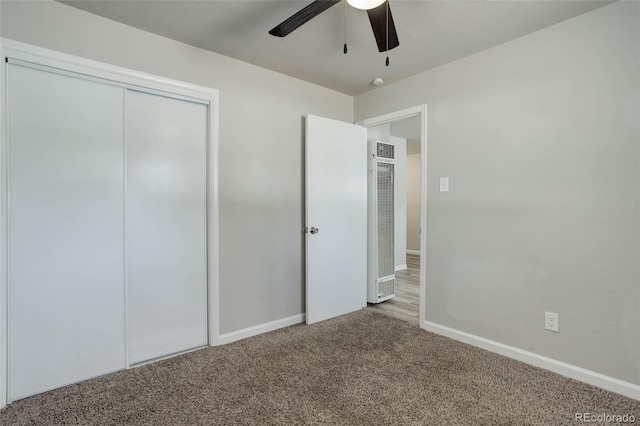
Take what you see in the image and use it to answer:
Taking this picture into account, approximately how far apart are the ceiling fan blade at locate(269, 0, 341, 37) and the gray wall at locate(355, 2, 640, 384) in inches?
67.1

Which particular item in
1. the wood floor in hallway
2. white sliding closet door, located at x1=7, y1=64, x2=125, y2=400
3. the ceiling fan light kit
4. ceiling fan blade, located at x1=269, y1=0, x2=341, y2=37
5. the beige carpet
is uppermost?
ceiling fan blade, located at x1=269, y1=0, x2=341, y2=37

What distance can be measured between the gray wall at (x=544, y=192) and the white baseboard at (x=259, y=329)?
127 centimetres

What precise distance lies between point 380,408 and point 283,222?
1758mm

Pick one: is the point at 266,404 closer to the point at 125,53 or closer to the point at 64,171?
the point at 64,171

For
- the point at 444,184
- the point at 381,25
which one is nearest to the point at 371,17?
the point at 381,25

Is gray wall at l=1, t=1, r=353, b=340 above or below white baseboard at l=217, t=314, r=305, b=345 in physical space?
above

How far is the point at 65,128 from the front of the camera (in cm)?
201

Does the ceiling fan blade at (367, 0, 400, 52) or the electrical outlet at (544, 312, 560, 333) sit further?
the electrical outlet at (544, 312, 560, 333)

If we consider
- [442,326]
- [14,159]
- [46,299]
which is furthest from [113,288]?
[442,326]

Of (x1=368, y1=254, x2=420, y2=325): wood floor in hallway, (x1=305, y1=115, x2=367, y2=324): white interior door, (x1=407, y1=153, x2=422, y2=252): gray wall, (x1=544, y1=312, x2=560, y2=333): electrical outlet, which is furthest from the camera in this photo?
(x1=407, y1=153, x2=422, y2=252): gray wall

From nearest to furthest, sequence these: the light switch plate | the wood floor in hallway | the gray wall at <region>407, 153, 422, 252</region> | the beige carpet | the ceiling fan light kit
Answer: the ceiling fan light kit → the beige carpet → the light switch plate → the wood floor in hallway → the gray wall at <region>407, 153, 422, 252</region>

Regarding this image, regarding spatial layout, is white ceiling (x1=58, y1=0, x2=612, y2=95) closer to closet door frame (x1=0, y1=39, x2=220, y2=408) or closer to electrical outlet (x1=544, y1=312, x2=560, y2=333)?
closet door frame (x1=0, y1=39, x2=220, y2=408)

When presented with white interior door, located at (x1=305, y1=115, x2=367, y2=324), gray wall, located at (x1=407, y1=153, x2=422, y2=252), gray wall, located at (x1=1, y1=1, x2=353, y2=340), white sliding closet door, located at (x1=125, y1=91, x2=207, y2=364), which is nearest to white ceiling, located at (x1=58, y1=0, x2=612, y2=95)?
gray wall, located at (x1=1, y1=1, x2=353, y2=340)

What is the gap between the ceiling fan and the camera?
1459mm
